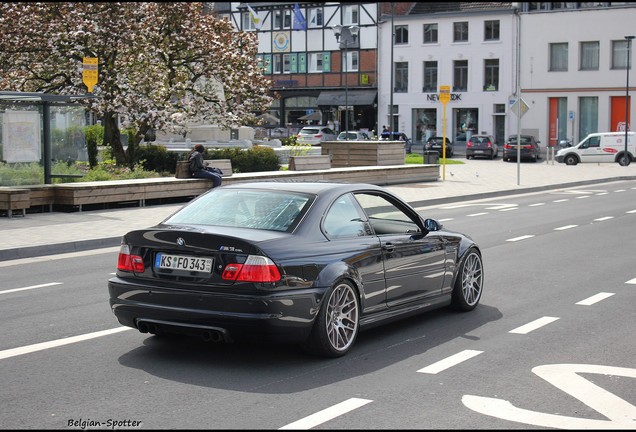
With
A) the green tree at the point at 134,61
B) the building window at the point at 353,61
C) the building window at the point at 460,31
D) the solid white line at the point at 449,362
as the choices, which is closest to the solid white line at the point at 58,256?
the solid white line at the point at 449,362

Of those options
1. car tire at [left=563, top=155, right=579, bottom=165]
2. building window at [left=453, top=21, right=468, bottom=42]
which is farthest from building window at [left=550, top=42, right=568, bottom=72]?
car tire at [left=563, top=155, right=579, bottom=165]

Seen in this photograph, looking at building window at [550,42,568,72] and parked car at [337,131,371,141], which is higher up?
building window at [550,42,568,72]

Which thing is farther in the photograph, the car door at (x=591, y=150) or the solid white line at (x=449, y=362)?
the car door at (x=591, y=150)

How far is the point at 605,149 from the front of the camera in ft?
173

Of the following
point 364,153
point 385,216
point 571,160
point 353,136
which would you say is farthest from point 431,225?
point 353,136

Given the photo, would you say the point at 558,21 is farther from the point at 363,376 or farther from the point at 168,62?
the point at 363,376

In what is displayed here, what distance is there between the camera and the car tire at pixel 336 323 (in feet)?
24.4

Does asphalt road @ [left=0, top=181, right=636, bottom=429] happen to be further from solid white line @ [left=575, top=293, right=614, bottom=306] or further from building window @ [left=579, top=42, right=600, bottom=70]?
building window @ [left=579, top=42, right=600, bottom=70]

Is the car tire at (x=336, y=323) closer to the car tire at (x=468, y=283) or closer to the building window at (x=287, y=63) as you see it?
the car tire at (x=468, y=283)

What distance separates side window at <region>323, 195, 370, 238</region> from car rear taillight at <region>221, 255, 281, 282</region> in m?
0.82

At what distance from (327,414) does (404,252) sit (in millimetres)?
2802

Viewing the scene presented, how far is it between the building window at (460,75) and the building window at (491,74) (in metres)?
1.60

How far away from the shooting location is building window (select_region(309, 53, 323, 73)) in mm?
79812

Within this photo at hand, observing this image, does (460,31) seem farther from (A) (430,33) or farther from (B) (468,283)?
(B) (468,283)
